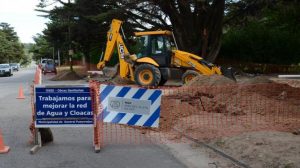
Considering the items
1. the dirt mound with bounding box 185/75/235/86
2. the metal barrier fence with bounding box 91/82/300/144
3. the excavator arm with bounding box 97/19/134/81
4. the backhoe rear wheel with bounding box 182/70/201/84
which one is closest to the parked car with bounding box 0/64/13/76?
the excavator arm with bounding box 97/19/134/81

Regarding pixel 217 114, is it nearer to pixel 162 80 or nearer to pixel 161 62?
pixel 161 62

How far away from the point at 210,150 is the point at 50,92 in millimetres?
3378

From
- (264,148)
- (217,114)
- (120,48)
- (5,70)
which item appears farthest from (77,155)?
(5,70)

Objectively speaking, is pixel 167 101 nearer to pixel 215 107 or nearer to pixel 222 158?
pixel 215 107

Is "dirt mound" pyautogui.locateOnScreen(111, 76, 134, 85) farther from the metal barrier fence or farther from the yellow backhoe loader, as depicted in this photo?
the metal barrier fence

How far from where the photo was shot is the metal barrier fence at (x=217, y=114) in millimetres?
10883

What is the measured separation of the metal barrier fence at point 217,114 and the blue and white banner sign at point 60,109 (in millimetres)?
317

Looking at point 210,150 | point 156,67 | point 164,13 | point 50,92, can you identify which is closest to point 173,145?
point 210,150

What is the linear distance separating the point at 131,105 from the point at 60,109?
163 cm

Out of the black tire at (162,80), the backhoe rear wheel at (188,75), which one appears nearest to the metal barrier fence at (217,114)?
the backhoe rear wheel at (188,75)

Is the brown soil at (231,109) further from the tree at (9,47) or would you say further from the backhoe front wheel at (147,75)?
the tree at (9,47)

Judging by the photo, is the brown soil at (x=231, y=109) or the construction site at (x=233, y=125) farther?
the brown soil at (x=231, y=109)

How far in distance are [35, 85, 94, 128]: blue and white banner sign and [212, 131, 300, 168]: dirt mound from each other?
2.63m

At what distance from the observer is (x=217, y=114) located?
526 inches
